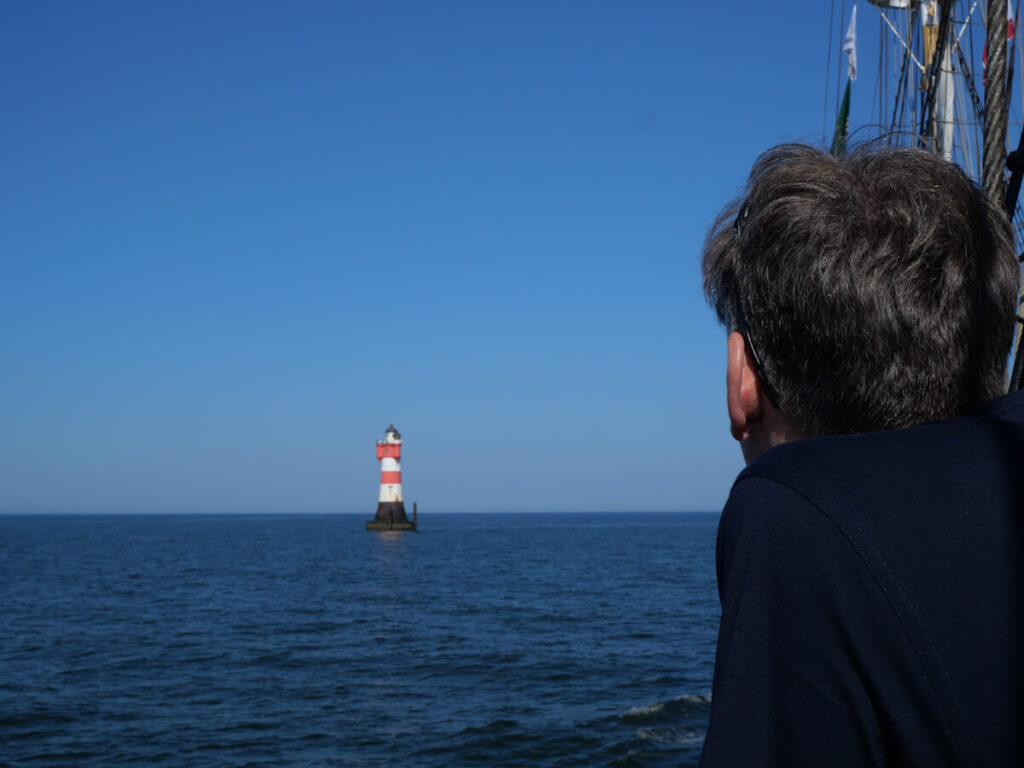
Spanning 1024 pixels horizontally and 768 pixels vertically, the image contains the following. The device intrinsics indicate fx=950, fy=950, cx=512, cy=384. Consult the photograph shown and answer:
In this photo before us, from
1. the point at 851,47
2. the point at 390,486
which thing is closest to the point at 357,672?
the point at 851,47

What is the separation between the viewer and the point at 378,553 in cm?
6431

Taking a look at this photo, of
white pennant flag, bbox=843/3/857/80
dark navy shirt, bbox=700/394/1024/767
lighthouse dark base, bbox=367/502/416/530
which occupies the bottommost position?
lighthouse dark base, bbox=367/502/416/530

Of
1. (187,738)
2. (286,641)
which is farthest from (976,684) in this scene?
(286,641)

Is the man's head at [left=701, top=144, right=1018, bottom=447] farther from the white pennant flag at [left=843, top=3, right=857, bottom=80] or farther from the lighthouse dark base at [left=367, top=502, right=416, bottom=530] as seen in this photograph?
the lighthouse dark base at [left=367, top=502, right=416, bottom=530]

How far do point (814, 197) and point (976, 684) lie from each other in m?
0.63

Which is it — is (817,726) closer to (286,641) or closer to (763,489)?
(763,489)

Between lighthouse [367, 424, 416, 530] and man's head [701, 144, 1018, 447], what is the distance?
65.3 m

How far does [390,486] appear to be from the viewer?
236 feet

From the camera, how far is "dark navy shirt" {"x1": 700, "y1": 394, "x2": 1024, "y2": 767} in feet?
3.25

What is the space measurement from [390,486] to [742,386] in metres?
71.7

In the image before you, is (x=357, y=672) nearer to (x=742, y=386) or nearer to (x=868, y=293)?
(x=742, y=386)

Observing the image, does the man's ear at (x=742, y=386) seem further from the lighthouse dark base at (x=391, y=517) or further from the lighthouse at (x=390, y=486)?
the lighthouse dark base at (x=391, y=517)

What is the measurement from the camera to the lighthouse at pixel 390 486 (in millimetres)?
66750

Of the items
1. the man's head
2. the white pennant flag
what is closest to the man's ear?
the man's head
